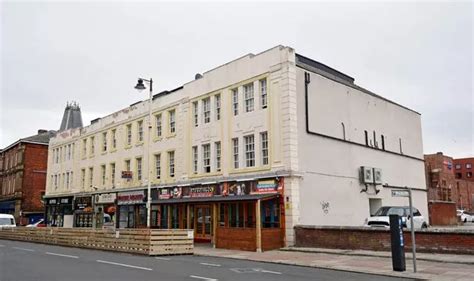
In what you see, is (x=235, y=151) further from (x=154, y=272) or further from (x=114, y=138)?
(x=114, y=138)

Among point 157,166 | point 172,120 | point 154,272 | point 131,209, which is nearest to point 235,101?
point 172,120

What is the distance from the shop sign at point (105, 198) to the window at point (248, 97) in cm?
1522

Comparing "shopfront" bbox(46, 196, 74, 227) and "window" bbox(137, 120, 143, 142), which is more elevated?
"window" bbox(137, 120, 143, 142)

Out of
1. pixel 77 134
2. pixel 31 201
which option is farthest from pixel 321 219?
pixel 31 201

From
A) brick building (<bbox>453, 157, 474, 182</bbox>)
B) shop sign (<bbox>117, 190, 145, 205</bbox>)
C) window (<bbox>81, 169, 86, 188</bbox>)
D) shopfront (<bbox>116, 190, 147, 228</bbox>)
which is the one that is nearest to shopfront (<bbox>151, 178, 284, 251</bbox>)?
shopfront (<bbox>116, 190, 147, 228</bbox>)

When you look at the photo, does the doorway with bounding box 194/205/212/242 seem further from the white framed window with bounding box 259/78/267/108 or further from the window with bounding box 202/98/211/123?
the white framed window with bounding box 259/78/267/108

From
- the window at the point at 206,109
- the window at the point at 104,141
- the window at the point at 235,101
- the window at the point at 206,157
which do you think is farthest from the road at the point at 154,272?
the window at the point at 104,141

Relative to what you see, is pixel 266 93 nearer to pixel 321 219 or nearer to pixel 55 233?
pixel 321 219

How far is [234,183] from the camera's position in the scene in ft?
81.7

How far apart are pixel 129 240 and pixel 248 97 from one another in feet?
32.5

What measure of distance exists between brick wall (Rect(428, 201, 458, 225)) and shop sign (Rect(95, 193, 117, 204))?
80.8 ft

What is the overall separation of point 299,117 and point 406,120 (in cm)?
1337

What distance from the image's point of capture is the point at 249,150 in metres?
24.9

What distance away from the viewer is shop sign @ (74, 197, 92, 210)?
38.8 m
